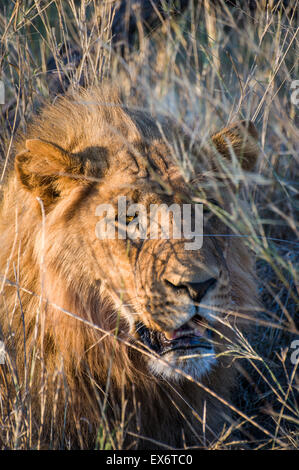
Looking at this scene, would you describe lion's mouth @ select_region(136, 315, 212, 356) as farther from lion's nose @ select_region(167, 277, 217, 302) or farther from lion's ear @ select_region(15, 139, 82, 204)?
lion's ear @ select_region(15, 139, 82, 204)

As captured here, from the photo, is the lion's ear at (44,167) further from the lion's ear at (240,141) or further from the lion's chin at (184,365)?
the lion's chin at (184,365)

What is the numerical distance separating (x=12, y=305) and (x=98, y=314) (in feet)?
1.81

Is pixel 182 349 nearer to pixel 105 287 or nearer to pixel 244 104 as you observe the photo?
pixel 105 287

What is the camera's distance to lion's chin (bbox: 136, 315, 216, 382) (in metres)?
3.00

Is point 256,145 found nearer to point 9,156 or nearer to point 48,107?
point 48,107

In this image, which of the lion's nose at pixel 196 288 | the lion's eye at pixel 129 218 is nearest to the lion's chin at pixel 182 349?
the lion's nose at pixel 196 288

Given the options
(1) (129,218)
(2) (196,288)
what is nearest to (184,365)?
(2) (196,288)

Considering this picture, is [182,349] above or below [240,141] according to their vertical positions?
below

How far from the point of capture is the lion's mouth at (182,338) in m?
2.98

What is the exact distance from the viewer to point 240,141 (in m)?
3.67

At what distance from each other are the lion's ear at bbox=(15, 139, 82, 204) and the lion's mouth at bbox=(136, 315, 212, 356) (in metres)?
0.94

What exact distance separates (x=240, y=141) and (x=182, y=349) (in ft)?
4.64
